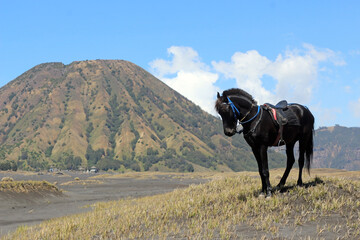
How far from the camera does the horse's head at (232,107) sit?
11484 mm

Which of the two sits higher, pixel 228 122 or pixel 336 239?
pixel 228 122

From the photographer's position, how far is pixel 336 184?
543 inches

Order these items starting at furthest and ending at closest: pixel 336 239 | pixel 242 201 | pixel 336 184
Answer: pixel 336 184
pixel 242 201
pixel 336 239

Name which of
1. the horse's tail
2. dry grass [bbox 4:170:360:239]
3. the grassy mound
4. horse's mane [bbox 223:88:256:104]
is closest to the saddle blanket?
horse's mane [bbox 223:88:256:104]

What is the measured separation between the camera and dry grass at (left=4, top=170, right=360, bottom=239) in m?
9.63

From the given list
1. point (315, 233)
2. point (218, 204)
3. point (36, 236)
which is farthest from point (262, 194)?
Answer: point (36, 236)

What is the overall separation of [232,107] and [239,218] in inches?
132

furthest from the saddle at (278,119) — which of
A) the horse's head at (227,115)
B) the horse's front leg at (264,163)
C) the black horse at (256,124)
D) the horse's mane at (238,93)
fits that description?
the horse's head at (227,115)

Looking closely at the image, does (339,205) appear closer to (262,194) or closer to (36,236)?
(262,194)

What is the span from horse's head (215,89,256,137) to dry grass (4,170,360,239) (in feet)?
8.22

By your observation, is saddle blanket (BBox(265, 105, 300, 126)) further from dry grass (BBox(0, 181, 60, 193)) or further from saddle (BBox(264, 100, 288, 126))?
dry grass (BBox(0, 181, 60, 193))

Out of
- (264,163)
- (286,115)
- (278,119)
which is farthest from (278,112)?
(264,163)

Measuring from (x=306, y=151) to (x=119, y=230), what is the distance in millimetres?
7652

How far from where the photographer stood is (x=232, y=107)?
11641 mm
